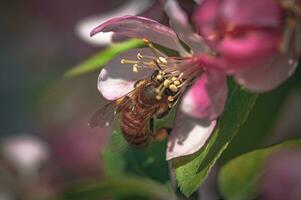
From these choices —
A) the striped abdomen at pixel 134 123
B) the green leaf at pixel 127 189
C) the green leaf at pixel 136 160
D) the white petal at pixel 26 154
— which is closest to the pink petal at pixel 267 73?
the striped abdomen at pixel 134 123

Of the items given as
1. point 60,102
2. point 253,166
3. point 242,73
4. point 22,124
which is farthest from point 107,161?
point 22,124

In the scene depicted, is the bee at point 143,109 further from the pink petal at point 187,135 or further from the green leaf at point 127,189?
the green leaf at point 127,189

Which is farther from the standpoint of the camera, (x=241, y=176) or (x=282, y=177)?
(x=282, y=177)

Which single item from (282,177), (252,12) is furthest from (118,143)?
(252,12)

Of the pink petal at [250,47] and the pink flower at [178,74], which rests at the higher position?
the pink petal at [250,47]

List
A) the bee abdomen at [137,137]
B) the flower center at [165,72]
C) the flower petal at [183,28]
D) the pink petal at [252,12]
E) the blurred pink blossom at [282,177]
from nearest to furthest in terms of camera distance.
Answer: the pink petal at [252,12] < the flower petal at [183,28] < the flower center at [165,72] < the bee abdomen at [137,137] < the blurred pink blossom at [282,177]

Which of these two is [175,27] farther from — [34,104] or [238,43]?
[34,104]

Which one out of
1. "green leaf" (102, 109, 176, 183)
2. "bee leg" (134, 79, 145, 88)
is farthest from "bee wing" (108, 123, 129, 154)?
"bee leg" (134, 79, 145, 88)

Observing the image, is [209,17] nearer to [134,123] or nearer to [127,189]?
[134,123]
